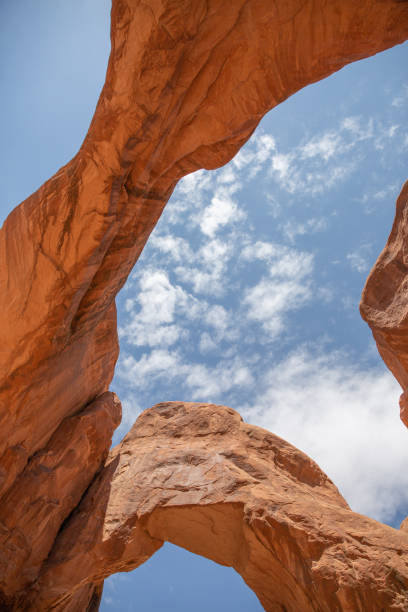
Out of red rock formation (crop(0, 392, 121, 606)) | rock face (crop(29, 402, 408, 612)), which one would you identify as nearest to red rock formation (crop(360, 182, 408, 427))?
rock face (crop(29, 402, 408, 612))

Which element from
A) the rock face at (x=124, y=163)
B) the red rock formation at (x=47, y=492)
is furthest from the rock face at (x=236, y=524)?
the rock face at (x=124, y=163)

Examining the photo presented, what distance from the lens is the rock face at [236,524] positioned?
6.94 m

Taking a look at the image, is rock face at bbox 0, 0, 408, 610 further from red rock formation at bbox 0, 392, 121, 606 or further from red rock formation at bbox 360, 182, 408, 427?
red rock formation at bbox 360, 182, 408, 427

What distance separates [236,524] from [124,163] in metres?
8.32

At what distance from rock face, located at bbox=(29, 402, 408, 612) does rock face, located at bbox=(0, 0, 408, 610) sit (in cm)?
109

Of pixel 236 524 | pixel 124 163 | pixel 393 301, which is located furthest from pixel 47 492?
pixel 393 301

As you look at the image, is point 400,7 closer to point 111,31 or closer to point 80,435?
point 111,31

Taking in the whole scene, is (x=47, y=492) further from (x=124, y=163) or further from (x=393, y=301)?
(x=393, y=301)

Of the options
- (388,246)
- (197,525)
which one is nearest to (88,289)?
(197,525)

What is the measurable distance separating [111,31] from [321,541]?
10553mm

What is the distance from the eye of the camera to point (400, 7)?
680 cm

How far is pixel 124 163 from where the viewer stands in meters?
7.27

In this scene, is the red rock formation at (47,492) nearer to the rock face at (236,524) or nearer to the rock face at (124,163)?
the rock face at (124,163)

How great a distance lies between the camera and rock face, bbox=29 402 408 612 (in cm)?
694
